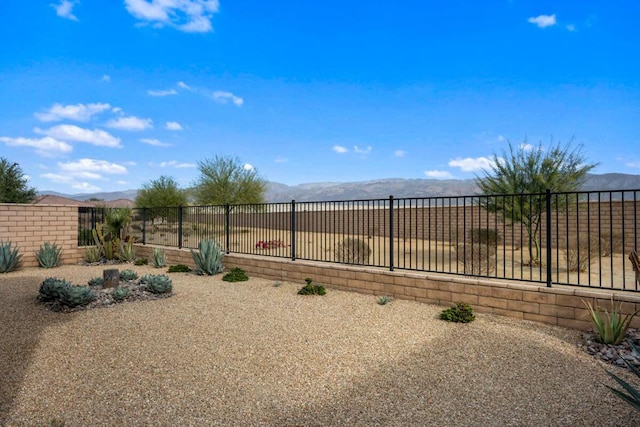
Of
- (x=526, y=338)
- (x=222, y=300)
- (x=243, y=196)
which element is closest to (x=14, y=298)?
(x=222, y=300)

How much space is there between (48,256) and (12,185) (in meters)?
22.9

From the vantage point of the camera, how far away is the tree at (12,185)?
1149 inches

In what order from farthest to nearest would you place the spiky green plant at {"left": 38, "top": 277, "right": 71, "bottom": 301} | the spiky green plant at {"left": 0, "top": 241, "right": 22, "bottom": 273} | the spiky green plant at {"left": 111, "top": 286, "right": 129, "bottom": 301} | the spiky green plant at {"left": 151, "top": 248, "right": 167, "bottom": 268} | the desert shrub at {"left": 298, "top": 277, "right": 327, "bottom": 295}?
the spiky green plant at {"left": 151, "top": 248, "right": 167, "bottom": 268}
the spiky green plant at {"left": 0, "top": 241, "right": 22, "bottom": 273}
the desert shrub at {"left": 298, "top": 277, "right": 327, "bottom": 295}
the spiky green plant at {"left": 111, "top": 286, "right": 129, "bottom": 301}
the spiky green plant at {"left": 38, "top": 277, "right": 71, "bottom": 301}

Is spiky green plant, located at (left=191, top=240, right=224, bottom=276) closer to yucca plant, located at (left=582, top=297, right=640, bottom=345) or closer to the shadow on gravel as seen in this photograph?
the shadow on gravel

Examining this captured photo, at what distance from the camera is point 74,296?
23.1 feet

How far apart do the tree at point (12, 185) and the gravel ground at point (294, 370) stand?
1143 inches

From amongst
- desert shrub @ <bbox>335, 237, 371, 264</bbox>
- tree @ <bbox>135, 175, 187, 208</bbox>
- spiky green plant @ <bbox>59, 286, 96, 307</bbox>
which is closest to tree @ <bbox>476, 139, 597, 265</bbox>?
desert shrub @ <bbox>335, 237, 371, 264</bbox>

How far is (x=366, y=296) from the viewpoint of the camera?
26.7ft

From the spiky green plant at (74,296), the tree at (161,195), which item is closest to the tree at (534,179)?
the spiky green plant at (74,296)

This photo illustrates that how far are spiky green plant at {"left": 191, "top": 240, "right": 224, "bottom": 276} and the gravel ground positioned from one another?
3.97 metres

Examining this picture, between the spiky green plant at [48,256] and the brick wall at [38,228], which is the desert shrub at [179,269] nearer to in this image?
the spiky green plant at [48,256]

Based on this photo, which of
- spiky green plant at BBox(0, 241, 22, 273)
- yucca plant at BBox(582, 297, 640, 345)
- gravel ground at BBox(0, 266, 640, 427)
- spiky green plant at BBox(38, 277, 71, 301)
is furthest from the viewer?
spiky green plant at BBox(0, 241, 22, 273)

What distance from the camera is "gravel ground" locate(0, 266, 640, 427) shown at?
3.47 metres

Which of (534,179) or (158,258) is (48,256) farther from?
(534,179)
